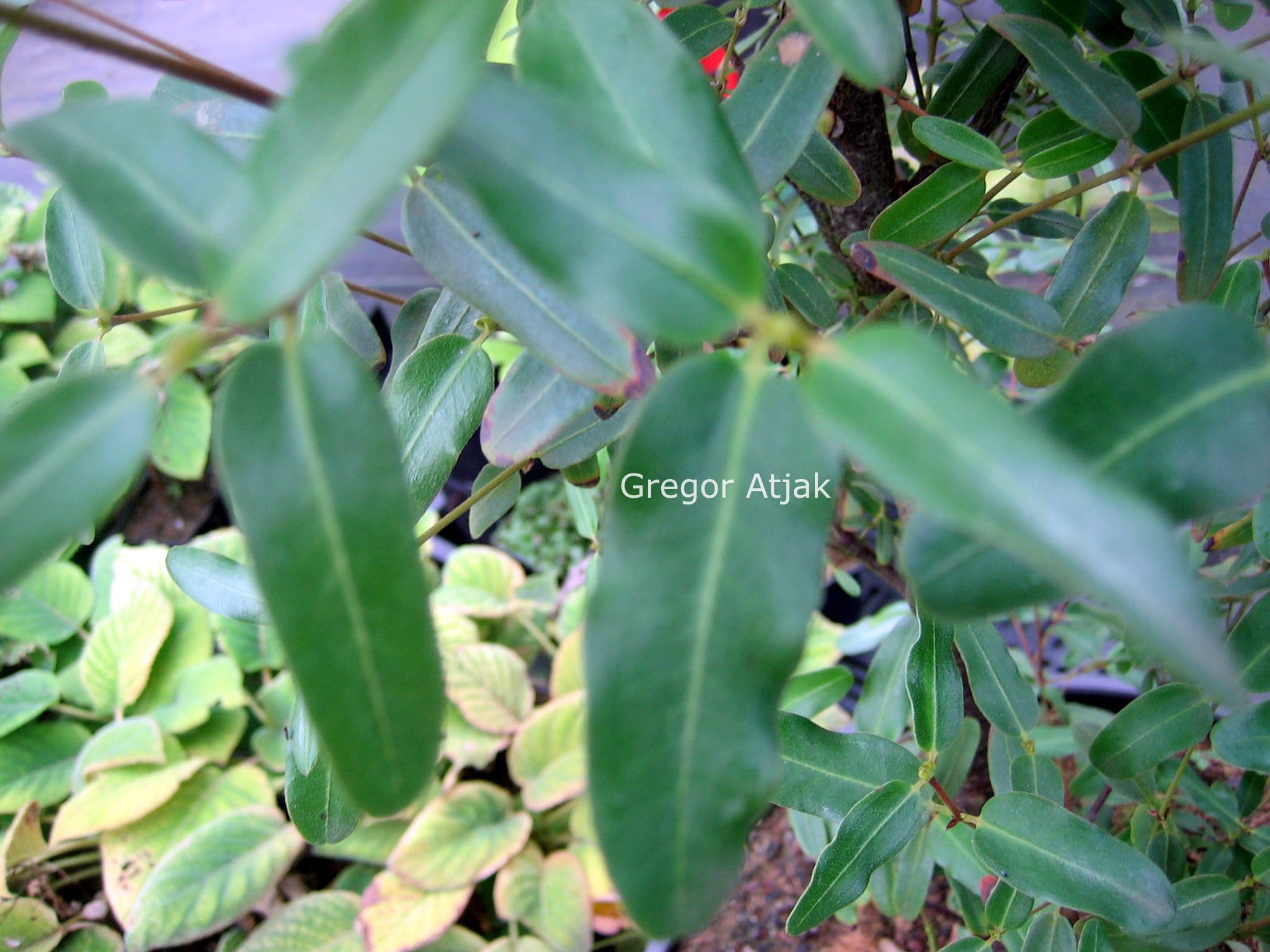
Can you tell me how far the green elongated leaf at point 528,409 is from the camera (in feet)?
1.08

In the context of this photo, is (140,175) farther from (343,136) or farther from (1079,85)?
(1079,85)

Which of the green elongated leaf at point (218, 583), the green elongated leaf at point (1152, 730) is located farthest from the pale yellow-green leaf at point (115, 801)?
the green elongated leaf at point (1152, 730)

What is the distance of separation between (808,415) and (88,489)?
0.17 meters

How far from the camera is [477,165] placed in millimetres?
186

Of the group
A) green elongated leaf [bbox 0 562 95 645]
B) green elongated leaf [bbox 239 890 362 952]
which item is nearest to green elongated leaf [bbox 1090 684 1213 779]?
green elongated leaf [bbox 239 890 362 952]

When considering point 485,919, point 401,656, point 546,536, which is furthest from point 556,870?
point 401,656

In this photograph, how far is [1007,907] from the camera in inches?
19.7

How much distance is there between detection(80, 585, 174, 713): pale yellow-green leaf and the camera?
4.29 feet

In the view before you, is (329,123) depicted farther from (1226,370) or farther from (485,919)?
(485,919)

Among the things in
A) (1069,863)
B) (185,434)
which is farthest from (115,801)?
(1069,863)

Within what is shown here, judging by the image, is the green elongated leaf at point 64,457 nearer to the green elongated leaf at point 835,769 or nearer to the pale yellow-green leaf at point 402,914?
the green elongated leaf at point 835,769

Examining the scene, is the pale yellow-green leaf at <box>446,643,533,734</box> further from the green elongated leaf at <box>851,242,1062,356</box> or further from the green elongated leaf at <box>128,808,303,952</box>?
the green elongated leaf at <box>851,242,1062,356</box>

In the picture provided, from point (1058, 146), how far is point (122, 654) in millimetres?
1426

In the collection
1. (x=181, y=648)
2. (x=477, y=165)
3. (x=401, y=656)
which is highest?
(x=477, y=165)
